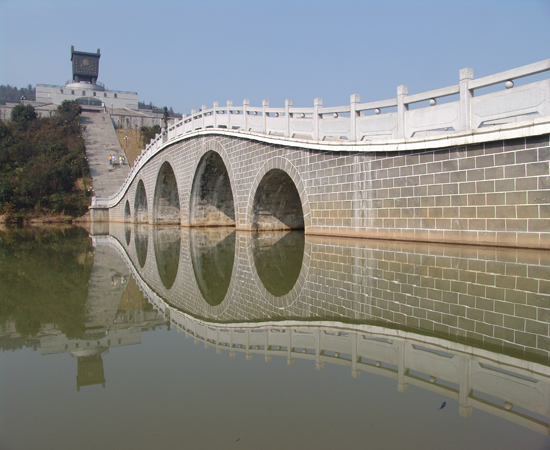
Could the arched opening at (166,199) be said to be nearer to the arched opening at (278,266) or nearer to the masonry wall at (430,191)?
the masonry wall at (430,191)

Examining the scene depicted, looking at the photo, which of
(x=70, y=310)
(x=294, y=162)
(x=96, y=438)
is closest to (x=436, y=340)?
(x=96, y=438)

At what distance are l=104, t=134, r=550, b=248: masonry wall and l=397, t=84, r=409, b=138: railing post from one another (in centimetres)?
42

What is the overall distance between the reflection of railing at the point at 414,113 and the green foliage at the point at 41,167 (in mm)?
23672

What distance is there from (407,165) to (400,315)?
516cm

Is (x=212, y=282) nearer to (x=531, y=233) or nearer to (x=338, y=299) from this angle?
(x=338, y=299)

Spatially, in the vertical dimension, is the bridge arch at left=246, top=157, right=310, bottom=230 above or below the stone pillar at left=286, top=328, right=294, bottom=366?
above

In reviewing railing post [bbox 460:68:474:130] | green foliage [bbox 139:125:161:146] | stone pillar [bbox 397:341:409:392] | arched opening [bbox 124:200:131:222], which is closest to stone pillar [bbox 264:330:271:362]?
stone pillar [bbox 397:341:409:392]

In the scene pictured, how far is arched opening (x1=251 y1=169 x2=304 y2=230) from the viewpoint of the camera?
13234 millimetres

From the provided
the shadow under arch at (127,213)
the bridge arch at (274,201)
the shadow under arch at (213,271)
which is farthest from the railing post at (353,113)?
the shadow under arch at (127,213)

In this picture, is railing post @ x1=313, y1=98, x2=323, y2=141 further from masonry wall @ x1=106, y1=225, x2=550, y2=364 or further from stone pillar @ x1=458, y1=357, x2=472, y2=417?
stone pillar @ x1=458, y1=357, x2=472, y2=417

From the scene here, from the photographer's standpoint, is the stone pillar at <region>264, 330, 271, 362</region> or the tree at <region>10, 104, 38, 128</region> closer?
the stone pillar at <region>264, 330, 271, 362</region>

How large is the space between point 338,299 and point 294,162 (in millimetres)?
7459

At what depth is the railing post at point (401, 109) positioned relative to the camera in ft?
26.7

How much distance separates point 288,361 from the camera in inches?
107
